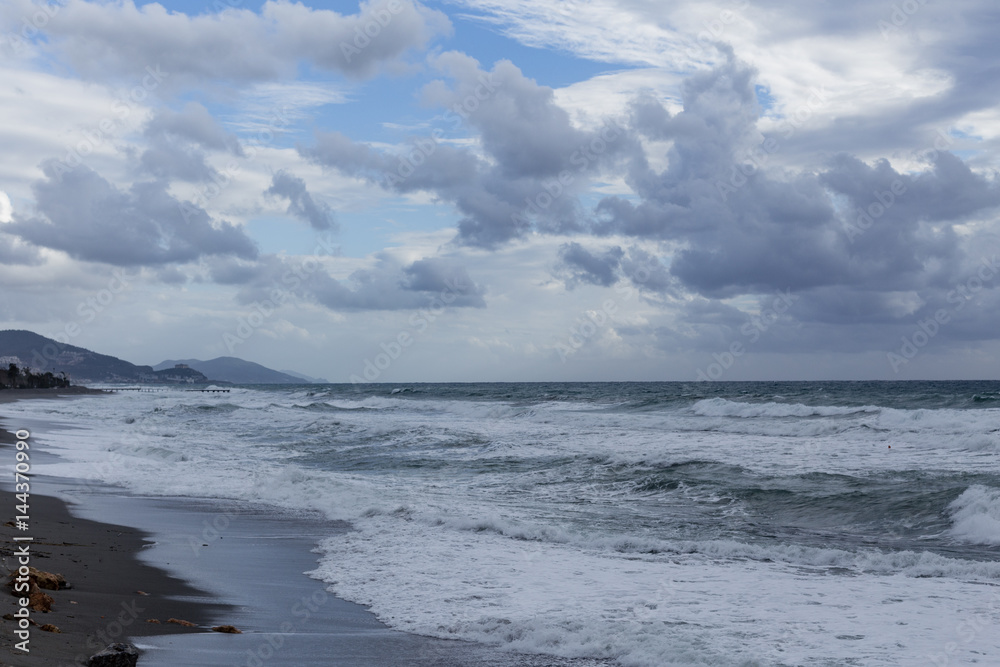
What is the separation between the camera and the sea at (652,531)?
728 centimetres

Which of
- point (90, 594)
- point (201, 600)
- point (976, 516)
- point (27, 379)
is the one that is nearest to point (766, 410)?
point (976, 516)

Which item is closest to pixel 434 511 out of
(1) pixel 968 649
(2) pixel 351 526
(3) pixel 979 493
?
(2) pixel 351 526

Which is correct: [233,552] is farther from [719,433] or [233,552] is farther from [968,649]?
[719,433]

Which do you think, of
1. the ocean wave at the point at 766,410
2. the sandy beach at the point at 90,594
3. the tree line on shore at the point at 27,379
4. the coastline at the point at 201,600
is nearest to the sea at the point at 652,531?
the coastline at the point at 201,600

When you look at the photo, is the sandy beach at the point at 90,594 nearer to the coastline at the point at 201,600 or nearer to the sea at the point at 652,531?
the coastline at the point at 201,600

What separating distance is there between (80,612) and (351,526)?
6732mm

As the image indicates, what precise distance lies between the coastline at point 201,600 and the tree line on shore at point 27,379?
101499 millimetres

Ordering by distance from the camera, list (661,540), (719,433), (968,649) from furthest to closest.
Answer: (719,433), (661,540), (968,649)

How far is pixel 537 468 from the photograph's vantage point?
2156cm

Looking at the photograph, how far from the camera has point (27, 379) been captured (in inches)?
4264

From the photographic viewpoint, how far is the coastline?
20.9ft

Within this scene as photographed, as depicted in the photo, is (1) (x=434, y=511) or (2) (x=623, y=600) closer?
(2) (x=623, y=600)

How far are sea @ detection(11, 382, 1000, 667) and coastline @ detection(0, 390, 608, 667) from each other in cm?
50

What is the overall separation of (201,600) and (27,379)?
119 metres
